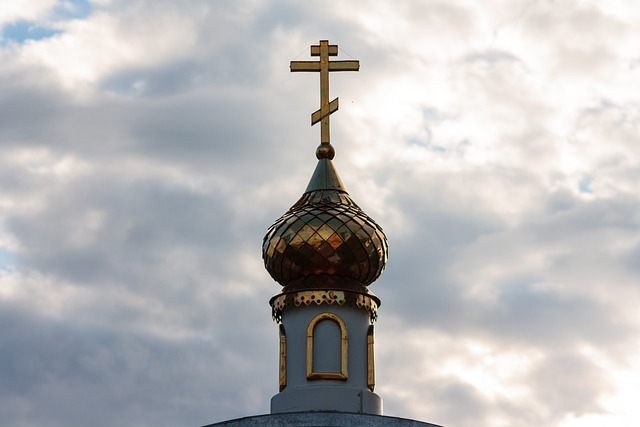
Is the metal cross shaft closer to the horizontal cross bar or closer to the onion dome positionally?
the horizontal cross bar

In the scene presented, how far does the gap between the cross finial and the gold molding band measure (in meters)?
2.88

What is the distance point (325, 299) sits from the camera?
907 inches

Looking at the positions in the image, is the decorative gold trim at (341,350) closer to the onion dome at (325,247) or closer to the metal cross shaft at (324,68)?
the onion dome at (325,247)

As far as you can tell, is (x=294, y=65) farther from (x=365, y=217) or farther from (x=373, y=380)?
(x=373, y=380)

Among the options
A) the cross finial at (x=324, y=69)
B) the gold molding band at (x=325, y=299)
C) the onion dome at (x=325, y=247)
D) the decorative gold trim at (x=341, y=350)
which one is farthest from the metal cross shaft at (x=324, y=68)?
the decorative gold trim at (x=341, y=350)

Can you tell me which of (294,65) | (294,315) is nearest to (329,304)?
(294,315)

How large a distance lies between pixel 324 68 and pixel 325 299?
4.29 meters

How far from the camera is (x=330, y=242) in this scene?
923 inches

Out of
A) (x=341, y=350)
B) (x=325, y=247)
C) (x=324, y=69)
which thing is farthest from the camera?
(x=324, y=69)

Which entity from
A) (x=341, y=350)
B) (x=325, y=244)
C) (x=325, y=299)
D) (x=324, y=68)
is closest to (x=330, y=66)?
(x=324, y=68)

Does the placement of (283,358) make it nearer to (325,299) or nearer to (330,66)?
(325,299)

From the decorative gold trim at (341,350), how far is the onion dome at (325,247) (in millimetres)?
487

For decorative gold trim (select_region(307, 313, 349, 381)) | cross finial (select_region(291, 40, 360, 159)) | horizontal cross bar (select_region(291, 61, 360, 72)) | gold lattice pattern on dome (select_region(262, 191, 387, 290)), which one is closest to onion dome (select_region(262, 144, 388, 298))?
gold lattice pattern on dome (select_region(262, 191, 387, 290))

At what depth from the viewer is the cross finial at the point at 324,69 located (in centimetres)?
2494
